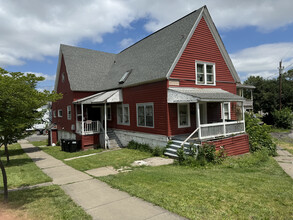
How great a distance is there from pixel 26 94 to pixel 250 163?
32.3ft

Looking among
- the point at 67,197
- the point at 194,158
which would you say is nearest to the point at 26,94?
the point at 67,197

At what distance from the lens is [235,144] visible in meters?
11.5

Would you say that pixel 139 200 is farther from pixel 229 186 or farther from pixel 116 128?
pixel 116 128

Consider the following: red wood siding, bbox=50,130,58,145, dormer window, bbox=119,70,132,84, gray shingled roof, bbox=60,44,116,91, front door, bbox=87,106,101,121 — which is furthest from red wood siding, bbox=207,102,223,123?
red wood siding, bbox=50,130,58,145

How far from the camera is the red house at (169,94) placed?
1170 cm

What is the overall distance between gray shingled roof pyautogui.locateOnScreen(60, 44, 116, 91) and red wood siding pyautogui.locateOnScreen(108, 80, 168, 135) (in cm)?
486

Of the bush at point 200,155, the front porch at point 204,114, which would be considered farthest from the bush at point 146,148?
the bush at point 200,155

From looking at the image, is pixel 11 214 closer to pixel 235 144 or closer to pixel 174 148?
pixel 174 148

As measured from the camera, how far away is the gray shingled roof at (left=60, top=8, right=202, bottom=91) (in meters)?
12.8

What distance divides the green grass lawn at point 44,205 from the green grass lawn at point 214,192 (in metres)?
1.60

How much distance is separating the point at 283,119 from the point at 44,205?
32.5 metres

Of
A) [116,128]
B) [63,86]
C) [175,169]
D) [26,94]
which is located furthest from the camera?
[63,86]

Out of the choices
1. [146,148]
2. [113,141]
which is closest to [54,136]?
[113,141]

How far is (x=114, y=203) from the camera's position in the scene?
512cm
